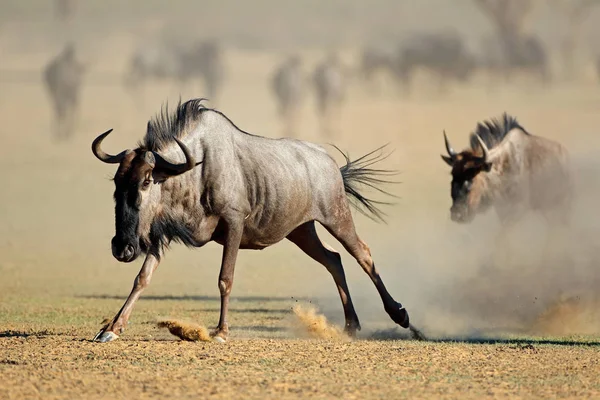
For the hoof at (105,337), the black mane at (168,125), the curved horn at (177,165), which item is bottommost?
the hoof at (105,337)

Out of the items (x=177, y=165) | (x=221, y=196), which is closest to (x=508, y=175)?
(x=221, y=196)

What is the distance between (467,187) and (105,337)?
860 centimetres

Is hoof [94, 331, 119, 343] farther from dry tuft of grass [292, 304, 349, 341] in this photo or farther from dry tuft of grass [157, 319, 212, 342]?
dry tuft of grass [292, 304, 349, 341]

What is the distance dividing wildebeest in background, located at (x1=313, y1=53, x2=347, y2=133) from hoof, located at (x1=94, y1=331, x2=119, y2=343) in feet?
146

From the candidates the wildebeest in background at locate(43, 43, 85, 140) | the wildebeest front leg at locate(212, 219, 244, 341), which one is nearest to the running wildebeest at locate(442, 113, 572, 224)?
the wildebeest front leg at locate(212, 219, 244, 341)

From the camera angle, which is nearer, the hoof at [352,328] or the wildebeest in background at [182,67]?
the hoof at [352,328]

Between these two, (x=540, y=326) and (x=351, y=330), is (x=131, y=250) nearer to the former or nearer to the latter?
(x=351, y=330)

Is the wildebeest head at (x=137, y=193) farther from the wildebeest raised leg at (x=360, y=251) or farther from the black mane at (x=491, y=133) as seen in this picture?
the black mane at (x=491, y=133)

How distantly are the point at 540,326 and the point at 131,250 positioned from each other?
4.61 m

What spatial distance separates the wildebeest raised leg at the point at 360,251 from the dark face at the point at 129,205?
2.45m

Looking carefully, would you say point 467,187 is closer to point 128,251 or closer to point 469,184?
point 469,184

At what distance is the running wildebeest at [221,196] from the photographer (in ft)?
38.5

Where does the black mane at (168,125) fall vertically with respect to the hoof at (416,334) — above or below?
above

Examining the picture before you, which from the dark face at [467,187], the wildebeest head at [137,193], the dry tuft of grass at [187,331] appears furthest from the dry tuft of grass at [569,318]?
the dark face at [467,187]
